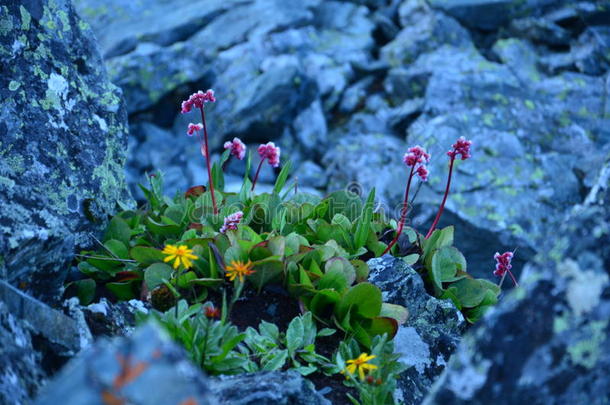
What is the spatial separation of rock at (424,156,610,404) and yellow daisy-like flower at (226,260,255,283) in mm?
1240

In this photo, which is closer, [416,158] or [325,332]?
[325,332]

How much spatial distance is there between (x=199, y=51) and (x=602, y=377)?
32.4 ft

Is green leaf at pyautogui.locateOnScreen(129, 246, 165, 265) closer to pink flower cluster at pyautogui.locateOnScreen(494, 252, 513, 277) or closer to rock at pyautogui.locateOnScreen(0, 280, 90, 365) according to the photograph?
rock at pyautogui.locateOnScreen(0, 280, 90, 365)

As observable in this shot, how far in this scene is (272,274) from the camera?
11.2 ft

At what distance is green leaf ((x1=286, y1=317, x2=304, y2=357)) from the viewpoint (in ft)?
10.2

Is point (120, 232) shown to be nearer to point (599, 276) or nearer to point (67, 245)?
point (67, 245)

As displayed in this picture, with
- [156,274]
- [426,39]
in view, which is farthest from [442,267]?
[426,39]

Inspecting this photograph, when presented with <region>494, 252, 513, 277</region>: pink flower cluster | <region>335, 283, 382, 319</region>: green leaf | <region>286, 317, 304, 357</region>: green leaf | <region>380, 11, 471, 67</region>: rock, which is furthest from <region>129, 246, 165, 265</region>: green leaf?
<region>380, 11, 471, 67</region>: rock

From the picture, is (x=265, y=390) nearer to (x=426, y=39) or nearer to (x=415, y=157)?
(x=415, y=157)

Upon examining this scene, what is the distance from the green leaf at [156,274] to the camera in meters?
3.40

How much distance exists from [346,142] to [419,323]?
7.20m

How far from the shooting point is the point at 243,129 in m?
10.3

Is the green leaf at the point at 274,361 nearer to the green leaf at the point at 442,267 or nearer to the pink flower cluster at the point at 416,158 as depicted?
the green leaf at the point at 442,267

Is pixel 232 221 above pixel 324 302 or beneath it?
above
